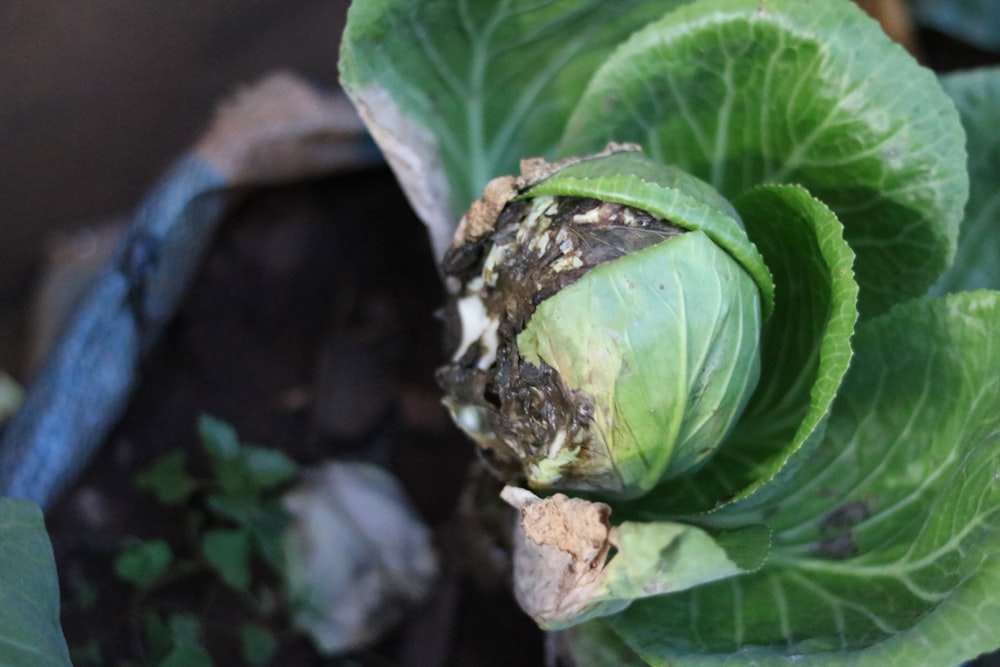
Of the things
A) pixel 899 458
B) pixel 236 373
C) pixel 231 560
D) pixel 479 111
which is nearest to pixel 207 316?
pixel 236 373

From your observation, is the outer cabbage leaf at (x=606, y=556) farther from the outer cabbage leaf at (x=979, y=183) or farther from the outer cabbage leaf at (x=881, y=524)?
the outer cabbage leaf at (x=979, y=183)

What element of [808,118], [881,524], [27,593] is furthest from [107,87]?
[881,524]

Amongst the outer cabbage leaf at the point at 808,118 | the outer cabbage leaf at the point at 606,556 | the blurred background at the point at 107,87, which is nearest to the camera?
the outer cabbage leaf at the point at 606,556

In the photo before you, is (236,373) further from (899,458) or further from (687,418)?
(899,458)

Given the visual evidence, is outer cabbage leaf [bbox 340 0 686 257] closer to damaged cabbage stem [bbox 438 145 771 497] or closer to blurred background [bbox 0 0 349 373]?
damaged cabbage stem [bbox 438 145 771 497]

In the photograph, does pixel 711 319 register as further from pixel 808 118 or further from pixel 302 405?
pixel 302 405

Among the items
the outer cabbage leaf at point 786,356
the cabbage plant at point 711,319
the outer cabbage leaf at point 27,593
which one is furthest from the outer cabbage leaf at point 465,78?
the outer cabbage leaf at point 27,593
